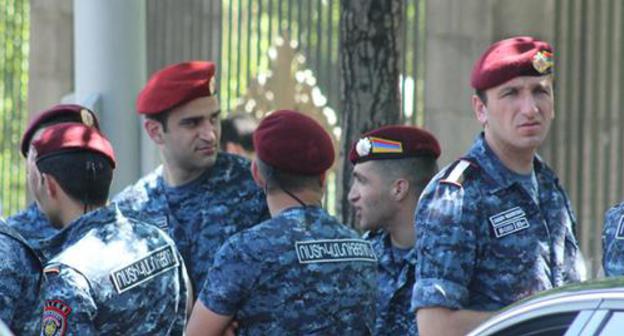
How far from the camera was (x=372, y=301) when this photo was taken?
5652 mm

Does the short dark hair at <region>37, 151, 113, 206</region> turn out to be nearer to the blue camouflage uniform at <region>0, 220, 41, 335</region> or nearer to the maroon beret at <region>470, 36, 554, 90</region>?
the blue camouflage uniform at <region>0, 220, 41, 335</region>

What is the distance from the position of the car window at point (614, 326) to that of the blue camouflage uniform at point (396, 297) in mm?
2264

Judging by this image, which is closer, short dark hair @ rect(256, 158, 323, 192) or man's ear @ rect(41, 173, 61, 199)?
man's ear @ rect(41, 173, 61, 199)

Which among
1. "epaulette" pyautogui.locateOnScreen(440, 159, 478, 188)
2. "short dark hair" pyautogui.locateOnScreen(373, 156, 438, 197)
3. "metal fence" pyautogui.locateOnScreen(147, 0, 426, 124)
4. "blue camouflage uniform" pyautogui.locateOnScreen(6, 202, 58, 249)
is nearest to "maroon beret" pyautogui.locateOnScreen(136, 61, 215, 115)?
"blue camouflage uniform" pyautogui.locateOnScreen(6, 202, 58, 249)

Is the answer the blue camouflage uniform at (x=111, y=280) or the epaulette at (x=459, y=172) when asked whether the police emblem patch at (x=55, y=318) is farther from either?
the epaulette at (x=459, y=172)

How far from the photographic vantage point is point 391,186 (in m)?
6.28

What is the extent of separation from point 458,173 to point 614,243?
2.31 ft

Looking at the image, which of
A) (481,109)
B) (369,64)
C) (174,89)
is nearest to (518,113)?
(481,109)

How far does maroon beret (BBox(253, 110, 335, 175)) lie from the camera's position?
5680mm

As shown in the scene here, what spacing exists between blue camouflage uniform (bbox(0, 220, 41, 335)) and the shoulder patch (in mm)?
1343

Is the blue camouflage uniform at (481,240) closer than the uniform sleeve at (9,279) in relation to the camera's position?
No

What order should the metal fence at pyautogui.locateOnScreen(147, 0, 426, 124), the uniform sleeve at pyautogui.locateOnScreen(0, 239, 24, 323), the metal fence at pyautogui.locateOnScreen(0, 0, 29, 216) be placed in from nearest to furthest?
the uniform sleeve at pyautogui.locateOnScreen(0, 239, 24, 323)
the metal fence at pyautogui.locateOnScreen(147, 0, 426, 124)
the metal fence at pyautogui.locateOnScreen(0, 0, 29, 216)

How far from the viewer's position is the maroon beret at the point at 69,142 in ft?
18.1

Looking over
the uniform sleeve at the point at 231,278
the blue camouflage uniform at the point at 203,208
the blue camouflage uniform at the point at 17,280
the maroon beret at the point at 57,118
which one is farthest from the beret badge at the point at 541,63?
the maroon beret at the point at 57,118
